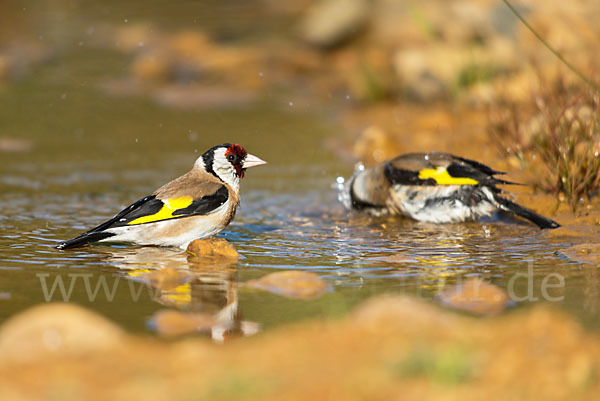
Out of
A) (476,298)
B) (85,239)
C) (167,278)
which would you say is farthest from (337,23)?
(476,298)

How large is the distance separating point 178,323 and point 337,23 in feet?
45.0

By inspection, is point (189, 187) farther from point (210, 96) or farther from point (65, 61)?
point (65, 61)

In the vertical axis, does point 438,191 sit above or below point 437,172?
below

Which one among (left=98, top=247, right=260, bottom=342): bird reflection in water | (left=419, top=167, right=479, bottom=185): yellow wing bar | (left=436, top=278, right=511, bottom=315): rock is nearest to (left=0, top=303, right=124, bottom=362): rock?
(left=98, top=247, right=260, bottom=342): bird reflection in water

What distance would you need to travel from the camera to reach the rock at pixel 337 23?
1762cm

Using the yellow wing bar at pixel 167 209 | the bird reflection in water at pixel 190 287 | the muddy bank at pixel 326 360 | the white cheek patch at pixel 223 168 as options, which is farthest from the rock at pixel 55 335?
the white cheek patch at pixel 223 168

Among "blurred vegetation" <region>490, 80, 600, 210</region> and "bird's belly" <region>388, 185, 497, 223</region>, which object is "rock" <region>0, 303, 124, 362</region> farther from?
"blurred vegetation" <region>490, 80, 600, 210</region>

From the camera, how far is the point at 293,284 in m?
5.39

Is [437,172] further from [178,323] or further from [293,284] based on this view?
[178,323]

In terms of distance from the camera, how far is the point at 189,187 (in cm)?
665

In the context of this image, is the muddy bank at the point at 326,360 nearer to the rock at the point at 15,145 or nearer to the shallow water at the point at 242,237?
the shallow water at the point at 242,237

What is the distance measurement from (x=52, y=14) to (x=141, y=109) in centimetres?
1137

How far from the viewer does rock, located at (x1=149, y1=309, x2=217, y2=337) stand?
4508mm

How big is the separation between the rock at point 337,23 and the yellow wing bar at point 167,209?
38.4 ft
